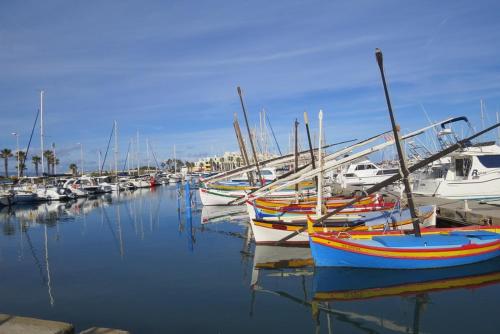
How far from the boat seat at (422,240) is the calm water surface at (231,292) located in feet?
3.48

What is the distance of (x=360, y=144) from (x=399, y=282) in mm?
10539

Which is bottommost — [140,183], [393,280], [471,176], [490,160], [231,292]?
[231,292]

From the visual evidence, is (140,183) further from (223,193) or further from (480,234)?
(480,234)

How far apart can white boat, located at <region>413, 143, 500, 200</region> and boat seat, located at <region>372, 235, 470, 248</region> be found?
53.1 ft

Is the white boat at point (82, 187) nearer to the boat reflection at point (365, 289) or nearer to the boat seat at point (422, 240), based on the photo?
the boat reflection at point (365, 289)

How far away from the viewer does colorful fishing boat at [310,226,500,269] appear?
15008mm

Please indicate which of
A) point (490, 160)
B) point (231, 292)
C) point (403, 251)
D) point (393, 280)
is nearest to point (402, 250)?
point (403, 251)

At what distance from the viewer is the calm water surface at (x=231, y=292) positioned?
11.5 metres

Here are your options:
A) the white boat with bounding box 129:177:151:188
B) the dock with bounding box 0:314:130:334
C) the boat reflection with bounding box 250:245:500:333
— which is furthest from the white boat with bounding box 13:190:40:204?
the dock with bounding box 0:314:130:334

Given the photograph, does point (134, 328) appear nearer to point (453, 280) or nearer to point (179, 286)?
point (179, 286)

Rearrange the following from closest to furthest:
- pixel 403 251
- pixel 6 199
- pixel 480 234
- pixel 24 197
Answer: pixel 403 251 < pixel 480 234 < pixel 6 199 < pixel 24 197

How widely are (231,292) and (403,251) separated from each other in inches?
256

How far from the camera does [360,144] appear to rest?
76.6 feet

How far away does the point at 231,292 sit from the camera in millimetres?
14219
